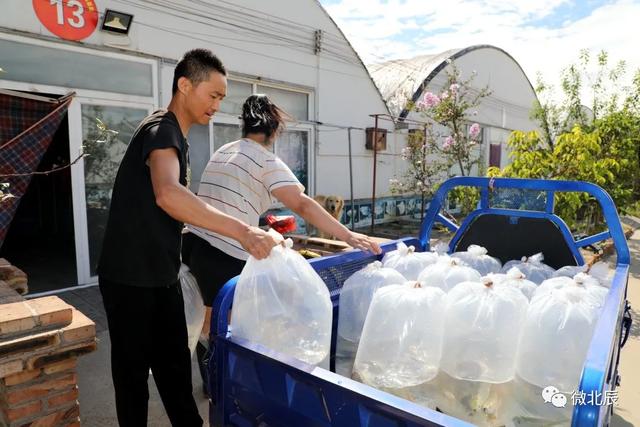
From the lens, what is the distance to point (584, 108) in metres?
6.51

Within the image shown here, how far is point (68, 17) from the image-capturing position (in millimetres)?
4281

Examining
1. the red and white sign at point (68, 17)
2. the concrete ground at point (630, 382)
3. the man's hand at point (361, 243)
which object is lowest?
the concrete ground at point (630, 382)

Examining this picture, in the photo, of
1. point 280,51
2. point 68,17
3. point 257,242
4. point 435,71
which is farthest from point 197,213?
point 435,71

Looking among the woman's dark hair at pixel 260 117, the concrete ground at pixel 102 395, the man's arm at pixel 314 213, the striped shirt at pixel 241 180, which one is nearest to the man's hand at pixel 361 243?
the man's arm at pixel 314 213

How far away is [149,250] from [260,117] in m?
0.89

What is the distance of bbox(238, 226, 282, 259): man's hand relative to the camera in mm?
1409

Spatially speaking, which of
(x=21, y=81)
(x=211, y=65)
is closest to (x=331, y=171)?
(x=21, y=81)

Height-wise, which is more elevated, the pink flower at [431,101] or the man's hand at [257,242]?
the pink flower at [431,101]

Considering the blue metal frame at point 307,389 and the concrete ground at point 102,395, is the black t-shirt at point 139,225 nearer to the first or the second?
the blue metal frame at point 307,389

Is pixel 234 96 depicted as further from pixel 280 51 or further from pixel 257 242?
pixel 257 242

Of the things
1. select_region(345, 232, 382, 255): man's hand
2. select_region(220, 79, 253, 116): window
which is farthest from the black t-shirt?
select_region(220, 79, 253, 116): window

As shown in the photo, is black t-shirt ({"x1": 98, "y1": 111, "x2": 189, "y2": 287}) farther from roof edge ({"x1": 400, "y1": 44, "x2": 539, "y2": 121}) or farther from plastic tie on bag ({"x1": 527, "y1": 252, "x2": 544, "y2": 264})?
roof edge ({"x1": 400, "y1": 44, "x2": 539, "y2": 121})

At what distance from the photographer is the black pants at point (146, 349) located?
1.76m

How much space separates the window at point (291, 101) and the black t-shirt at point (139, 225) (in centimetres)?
517
